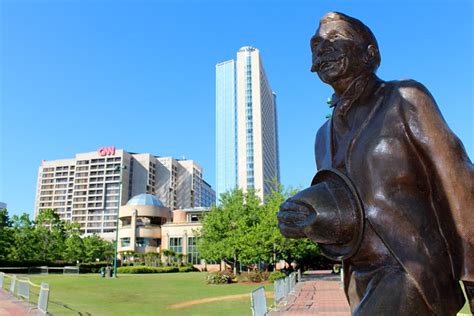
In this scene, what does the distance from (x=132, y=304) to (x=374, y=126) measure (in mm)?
14488

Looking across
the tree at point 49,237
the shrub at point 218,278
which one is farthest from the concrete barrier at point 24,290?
the tree at point 49,237

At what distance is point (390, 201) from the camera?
67.2 inches

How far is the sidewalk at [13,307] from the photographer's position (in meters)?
11.6

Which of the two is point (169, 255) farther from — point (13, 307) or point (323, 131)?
point (323, 131)

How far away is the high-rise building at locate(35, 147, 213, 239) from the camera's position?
112m

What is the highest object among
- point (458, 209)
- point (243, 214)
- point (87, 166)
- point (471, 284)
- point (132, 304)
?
point (87, 166)

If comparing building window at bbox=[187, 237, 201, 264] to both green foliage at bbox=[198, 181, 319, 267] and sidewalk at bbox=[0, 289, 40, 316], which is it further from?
sidewalk at bbox=[0, 289, 40, 316]

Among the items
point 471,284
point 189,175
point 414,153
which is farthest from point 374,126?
point 189,175

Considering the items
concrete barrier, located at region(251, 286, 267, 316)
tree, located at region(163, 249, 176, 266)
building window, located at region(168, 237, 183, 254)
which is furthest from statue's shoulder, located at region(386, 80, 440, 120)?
building window, located at region(168, 237, 183, 254)

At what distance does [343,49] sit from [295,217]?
33.6 inches

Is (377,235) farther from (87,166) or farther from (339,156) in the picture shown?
(87,166)

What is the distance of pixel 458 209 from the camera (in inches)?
64.1

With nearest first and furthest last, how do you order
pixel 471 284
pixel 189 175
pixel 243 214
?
pixel 471 284 → pixel 243 214 → pixel 189 175

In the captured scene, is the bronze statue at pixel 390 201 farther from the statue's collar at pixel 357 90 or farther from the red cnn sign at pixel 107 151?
the red cnn sign at pixel 107 151
